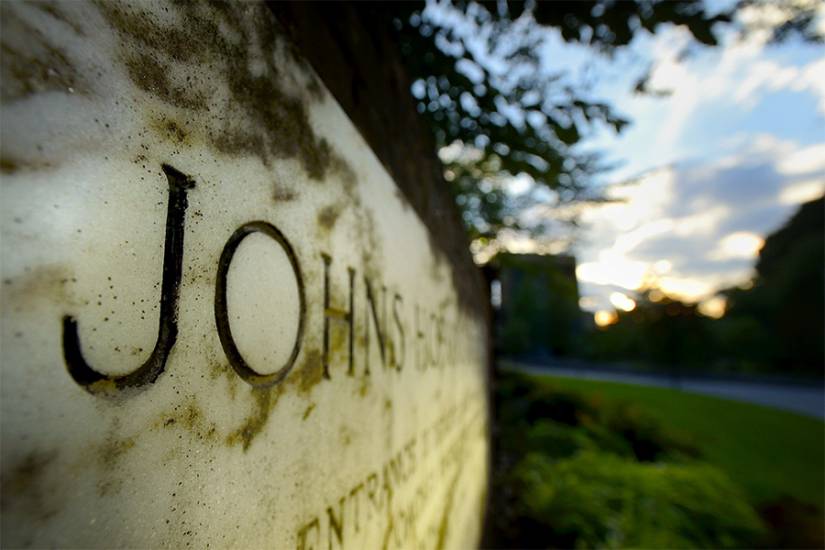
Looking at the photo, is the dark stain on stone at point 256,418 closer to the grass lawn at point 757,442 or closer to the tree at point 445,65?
the tree at point 445,65

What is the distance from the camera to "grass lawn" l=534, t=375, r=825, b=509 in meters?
6.02

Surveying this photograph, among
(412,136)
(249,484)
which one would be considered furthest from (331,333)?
(412,136)

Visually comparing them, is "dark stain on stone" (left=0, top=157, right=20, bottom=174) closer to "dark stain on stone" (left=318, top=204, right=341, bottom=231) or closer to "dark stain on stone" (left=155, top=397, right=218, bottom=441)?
"dark stain on stone" (left=155, top=397, right=218, bottom=441)

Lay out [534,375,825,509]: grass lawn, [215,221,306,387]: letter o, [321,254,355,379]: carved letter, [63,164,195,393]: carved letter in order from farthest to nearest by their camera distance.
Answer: [534,375,825,509]: grass lawn
[321,254,355,379]: carved letter
[215,221,306,387]: letter o
[63,164,195,393]: carved letter

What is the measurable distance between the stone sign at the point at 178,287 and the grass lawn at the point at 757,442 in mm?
6485

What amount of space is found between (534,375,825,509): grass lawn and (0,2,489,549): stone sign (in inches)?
255

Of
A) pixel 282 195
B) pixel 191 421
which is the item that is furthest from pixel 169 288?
pixel 282 195

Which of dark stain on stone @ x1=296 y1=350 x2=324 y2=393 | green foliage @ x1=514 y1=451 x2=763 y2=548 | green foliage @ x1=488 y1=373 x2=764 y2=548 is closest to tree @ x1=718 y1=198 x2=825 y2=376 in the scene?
green foliage @ x1=488 y1=373 x2=764 y2=548

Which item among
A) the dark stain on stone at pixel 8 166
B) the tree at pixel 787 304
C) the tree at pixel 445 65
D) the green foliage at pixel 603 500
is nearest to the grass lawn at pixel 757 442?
the green foliage at pixel 603 500

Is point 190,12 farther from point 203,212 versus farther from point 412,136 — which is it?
point 412,136

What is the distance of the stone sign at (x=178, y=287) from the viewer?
13.8 inches

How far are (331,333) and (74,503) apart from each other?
456mm

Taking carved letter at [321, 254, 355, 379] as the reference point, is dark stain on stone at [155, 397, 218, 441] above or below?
below

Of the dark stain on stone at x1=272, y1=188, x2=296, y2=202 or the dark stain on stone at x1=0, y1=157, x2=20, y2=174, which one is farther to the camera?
the dark stain on stone at x1=272, y1=188, x2=296, y2=202
